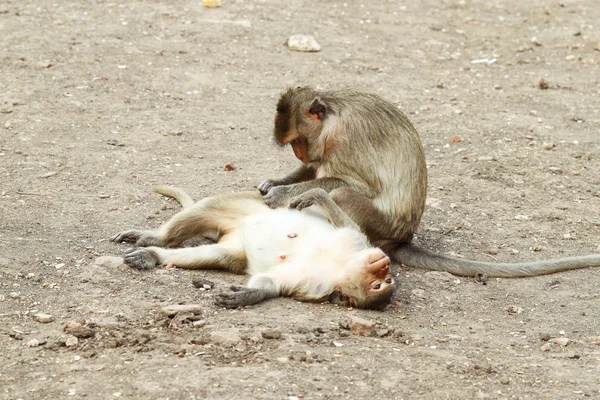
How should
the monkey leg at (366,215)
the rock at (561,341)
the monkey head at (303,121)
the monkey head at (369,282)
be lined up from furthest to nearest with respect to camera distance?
the monkey head at (303,121) → the monkey leg at (366,215) → the monkey head at (369,282) → the rock at (561,341)

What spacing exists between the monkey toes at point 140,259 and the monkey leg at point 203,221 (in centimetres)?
34

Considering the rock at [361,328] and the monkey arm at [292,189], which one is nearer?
the rock at [361,328]

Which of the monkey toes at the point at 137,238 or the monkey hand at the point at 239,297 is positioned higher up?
the monkey hand at the point at 239,297

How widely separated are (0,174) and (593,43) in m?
7.34

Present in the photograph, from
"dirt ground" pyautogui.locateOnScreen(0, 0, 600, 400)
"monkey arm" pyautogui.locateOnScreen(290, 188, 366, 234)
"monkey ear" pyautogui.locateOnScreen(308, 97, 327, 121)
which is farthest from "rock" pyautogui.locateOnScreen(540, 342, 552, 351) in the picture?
"monkey ear" pyautogui.locateOnScreen(308, 97, 327, 121)

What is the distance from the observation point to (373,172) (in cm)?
570

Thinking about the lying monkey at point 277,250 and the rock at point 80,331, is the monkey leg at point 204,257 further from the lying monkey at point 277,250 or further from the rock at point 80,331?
the rock at point 80,331

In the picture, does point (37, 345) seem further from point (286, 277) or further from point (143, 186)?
point (143, 186)

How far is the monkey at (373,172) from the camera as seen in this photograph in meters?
5.68

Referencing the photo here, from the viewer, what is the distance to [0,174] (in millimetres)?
6633

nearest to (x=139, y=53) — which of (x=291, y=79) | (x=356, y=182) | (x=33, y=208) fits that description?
(x=291, y=79)

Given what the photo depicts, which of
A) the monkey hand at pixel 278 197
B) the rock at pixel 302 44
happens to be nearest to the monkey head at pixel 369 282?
the monkey hand at pixel 278 197

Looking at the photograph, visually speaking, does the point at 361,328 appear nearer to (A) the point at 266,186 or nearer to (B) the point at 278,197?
(B) the point at 278,197

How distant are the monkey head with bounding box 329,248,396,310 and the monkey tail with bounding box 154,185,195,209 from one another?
1658 millimetres
